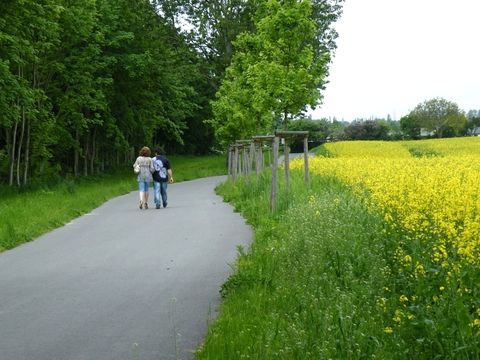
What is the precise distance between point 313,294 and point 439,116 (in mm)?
126814

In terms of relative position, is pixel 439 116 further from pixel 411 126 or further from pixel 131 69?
pixel 131 69

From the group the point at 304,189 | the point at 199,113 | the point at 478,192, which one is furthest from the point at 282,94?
the point at 199,113

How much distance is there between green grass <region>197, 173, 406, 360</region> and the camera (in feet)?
14.2

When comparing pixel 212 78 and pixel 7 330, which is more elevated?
pixel 212 78

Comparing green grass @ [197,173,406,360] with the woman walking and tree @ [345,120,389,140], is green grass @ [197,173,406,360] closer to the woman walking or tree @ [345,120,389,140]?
the woman walking

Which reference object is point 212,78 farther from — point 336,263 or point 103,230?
point 336,263

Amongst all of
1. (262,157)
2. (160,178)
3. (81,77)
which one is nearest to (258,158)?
(262,157)

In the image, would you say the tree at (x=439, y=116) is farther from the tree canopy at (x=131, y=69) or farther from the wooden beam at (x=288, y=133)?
the wooden beam at (x=288, y=133)

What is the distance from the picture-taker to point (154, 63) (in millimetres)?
29922

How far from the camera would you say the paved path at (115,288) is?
538 cm

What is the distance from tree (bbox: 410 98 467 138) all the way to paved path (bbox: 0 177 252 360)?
4648 inches

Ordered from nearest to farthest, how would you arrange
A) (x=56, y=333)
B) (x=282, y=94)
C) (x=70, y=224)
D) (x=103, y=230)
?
(x=56, y=333), (x=103, y=230), (x=70, y=224), (x=282, y=94)

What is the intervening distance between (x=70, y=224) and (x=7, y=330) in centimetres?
813

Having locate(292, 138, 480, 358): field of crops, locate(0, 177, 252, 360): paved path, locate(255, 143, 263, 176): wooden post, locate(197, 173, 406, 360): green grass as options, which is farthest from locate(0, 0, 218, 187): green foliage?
locate(292, 138, 480, 358): field of crops
